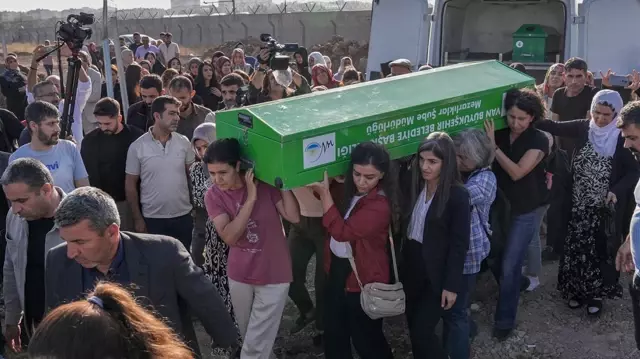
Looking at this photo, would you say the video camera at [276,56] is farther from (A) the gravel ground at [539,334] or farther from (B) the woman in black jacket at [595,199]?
(B) the woman in black jacket at [595,199]

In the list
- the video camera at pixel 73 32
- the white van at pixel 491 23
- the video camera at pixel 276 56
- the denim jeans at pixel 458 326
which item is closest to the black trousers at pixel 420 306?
the denim jeans at pixel 458 326

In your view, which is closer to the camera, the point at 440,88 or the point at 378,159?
the point at 378,159

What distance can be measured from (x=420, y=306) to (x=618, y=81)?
452 cm

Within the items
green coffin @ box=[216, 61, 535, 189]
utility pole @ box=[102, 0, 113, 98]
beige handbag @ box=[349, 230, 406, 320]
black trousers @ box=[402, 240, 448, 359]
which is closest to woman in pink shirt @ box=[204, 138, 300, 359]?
green coffin @ box=[216, 61, 535, 189]

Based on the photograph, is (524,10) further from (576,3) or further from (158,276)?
(158,276)

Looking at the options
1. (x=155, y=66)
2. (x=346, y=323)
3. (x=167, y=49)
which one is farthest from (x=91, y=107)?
(x=167, y=49)

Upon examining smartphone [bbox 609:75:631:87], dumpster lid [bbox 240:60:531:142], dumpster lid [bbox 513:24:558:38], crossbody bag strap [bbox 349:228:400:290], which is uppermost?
dumpster lid [bbox 513:24:558:38]

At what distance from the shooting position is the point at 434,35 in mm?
7965

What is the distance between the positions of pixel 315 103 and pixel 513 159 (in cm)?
134

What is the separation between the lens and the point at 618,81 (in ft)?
→ 22.6

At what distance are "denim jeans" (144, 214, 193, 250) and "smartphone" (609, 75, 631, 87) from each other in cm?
476

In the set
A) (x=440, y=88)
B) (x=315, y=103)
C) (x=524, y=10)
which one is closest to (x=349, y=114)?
(x=315, y=103)

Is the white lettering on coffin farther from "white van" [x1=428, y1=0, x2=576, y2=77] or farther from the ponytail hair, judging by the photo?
"white van" [x1=428, y1=0, x2=576, y2=77]

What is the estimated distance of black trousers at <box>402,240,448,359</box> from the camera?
3549 mm
